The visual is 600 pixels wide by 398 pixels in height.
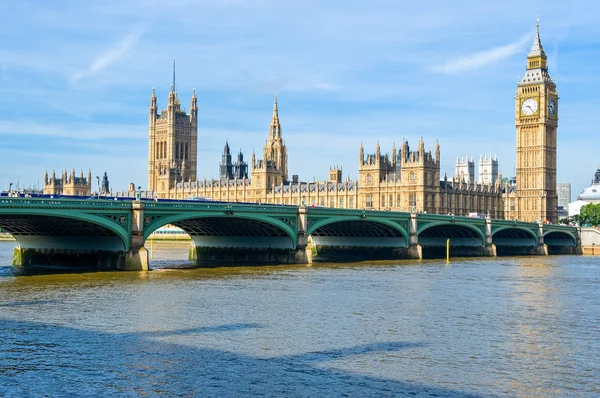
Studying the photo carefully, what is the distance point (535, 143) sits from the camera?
6540 inches

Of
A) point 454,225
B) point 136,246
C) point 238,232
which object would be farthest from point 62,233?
point 454,225

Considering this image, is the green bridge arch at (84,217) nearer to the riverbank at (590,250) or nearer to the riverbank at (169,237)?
the riverbank at (590,250)

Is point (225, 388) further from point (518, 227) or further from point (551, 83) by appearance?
point (551, 83)

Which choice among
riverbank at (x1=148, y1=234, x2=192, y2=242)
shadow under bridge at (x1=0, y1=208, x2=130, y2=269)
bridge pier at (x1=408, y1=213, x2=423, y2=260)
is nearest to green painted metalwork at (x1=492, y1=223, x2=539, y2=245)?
bridge pier at (x1=408, y1=213, x2=423, y2=260)

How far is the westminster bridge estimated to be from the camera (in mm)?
63656

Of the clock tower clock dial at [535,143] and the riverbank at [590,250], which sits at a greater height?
the clock tower clock dial at [535,143]

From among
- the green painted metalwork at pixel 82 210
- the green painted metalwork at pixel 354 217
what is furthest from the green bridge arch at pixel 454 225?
the green painted metalwork at pixel 82 210

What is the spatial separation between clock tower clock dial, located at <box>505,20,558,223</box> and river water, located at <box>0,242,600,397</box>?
10694cm

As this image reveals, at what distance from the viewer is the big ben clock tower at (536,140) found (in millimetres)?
164500

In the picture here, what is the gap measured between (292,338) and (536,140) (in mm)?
139915

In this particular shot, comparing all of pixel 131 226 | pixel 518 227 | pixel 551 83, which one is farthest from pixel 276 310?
pixel 551 83

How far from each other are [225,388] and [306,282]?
34.4m

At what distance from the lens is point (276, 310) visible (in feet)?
145

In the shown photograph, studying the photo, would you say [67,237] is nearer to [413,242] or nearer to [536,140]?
[413,242]
